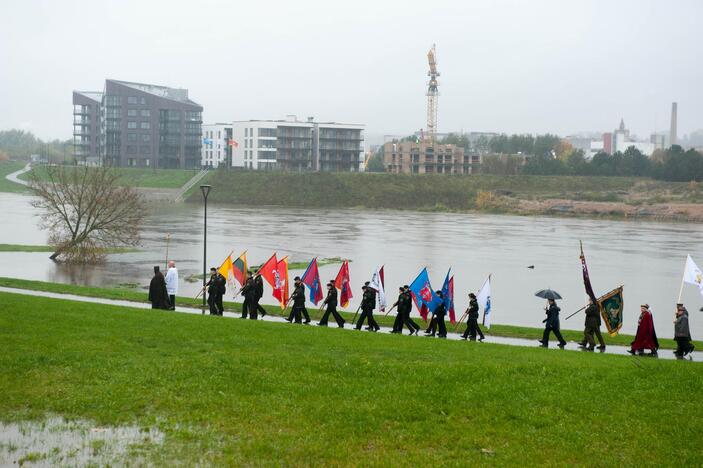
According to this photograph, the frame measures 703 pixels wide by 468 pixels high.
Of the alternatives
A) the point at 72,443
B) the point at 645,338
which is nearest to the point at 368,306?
the point at 645,338

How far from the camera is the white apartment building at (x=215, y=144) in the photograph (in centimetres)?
17975

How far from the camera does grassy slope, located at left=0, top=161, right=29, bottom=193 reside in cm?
13250

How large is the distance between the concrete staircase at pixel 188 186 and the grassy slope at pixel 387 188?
1.82m

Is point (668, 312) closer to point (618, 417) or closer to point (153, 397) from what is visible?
point (618, 417)

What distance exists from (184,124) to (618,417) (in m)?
159

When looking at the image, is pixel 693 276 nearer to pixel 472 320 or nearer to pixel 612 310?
pixel 612 310

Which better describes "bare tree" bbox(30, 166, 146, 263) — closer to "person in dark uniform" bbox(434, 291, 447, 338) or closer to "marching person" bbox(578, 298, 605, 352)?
"person in dark uniform" bbox(434, 291, 447, 338)

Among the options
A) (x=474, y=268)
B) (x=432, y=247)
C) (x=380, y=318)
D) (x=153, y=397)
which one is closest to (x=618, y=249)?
(x=432, y=247)

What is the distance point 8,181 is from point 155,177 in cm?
2509

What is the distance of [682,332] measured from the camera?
22531 millimetres

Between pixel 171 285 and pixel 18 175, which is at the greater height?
pixel 18 175

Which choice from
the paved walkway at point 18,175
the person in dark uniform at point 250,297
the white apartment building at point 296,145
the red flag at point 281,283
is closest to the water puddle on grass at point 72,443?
the person in dark uniform at point 250,297

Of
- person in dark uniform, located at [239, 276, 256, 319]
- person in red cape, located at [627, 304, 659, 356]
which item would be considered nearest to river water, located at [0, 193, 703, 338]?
person in red cape, located at [627, 304, 659, 356]

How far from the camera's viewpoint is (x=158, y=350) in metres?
16.8
